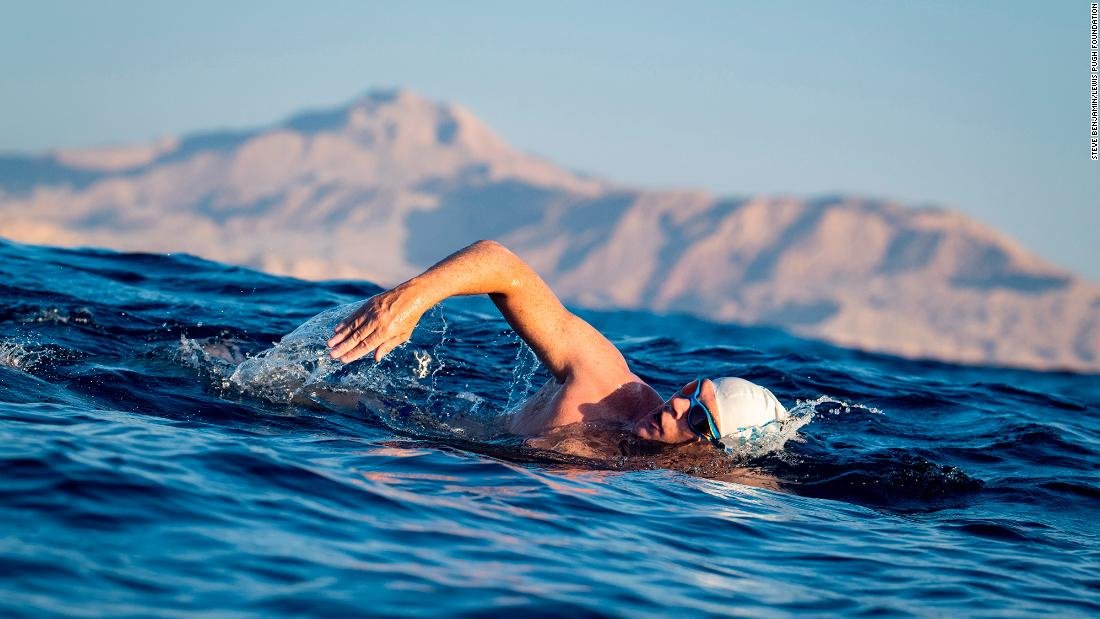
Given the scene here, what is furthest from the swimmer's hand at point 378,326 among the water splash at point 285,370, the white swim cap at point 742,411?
the white swim cap at point 742,411

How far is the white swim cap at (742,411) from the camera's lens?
221 inches

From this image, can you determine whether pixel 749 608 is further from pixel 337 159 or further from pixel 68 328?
pixel 337 159

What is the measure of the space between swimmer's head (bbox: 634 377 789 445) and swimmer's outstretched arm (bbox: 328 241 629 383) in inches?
16.5

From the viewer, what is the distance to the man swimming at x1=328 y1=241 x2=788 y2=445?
5219 millimetres

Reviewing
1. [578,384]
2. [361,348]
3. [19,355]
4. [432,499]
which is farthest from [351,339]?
[19,355]

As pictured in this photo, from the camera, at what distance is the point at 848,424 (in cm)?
748

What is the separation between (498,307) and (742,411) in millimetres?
1340

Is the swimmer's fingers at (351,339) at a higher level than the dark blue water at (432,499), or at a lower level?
higher

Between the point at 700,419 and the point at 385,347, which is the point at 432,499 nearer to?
the point at 385,347

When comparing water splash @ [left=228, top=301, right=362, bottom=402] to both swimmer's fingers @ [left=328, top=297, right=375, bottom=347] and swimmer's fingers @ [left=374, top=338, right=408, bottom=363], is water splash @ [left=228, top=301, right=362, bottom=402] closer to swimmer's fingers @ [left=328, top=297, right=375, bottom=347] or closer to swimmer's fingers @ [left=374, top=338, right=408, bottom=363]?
swimmer's fingers @ [left=328, top=297, right=375, bottom=347]

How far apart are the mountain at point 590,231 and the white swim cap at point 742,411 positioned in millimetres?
53670

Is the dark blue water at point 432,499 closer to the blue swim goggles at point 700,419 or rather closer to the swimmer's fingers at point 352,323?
the blue swim goggles at point 700,419

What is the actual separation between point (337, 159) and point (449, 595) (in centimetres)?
13193

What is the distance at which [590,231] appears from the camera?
102 meters
